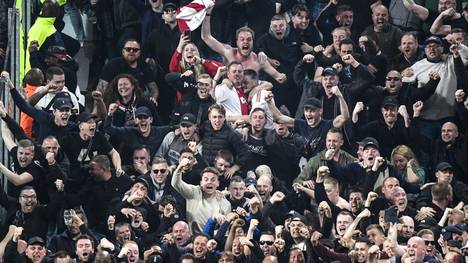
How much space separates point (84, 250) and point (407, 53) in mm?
5895

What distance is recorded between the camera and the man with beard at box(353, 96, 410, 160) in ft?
108

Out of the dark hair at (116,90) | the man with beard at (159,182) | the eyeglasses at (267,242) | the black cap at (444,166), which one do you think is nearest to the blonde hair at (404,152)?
the black cap at (444,166)

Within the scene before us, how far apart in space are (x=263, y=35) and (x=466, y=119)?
2940 mm

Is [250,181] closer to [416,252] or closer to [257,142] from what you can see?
[257,142]

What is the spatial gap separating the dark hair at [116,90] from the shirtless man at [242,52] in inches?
61.7

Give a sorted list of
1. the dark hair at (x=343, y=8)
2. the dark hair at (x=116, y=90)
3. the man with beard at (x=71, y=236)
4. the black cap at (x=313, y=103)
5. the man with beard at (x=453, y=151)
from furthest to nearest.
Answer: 1. the dark hair at (x=343, y=8)
2. the man with beard at (x=453, y=151)
3. the dark hair at (x=116, y=90)
4. the black cap at (x=313, y=103)
5. the man with beard at (x=71, y=236)

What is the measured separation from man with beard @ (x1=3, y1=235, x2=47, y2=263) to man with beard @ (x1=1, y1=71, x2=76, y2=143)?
196 cm

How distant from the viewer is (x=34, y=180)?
31.2 meters

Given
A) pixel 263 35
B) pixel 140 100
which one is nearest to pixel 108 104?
pixel 140 100

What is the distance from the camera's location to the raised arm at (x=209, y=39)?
111 ft

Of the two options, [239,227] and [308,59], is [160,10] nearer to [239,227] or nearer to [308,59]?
[308,59]

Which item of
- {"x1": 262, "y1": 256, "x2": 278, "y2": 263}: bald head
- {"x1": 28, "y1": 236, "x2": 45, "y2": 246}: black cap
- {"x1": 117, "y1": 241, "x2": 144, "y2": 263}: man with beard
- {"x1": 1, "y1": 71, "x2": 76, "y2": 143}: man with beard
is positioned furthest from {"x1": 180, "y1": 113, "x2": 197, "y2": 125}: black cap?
{"x1": 28, "y1": 236, "x2": 45, "y2": 246}: black cap

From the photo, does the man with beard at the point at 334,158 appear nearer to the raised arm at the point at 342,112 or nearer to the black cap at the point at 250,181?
the raised arm at the point at 342,112


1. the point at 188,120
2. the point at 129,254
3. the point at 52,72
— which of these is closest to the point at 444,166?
the point at 188,120
